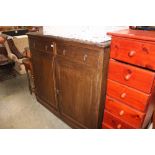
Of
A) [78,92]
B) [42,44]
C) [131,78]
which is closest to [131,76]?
[131,78]

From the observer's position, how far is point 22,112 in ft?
6.91

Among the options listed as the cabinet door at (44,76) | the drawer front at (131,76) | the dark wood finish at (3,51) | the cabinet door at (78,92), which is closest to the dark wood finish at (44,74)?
the cabinet door at (44,76)

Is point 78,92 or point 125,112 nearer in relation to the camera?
point 125,112

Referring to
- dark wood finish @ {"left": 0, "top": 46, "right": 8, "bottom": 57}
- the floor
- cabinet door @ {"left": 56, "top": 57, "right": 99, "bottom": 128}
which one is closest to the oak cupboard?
cabinet door @ {"left": 56, "top": 57, "right": 99, "bottom": 128}

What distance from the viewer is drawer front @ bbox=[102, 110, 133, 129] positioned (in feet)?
4.06

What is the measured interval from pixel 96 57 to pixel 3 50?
2913 mm

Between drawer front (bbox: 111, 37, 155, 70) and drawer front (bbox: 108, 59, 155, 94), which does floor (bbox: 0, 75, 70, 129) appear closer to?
drawer front (bbox: 108, 59, 155, 94)

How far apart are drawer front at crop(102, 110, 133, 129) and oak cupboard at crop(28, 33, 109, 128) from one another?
65mm

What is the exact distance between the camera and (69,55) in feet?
4.47

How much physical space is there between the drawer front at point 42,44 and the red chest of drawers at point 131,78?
69cm

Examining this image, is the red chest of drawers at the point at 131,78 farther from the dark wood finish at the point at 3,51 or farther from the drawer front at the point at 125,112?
the dark wood finish at the point at 3,51

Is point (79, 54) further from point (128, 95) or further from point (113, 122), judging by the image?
point (113, 122)

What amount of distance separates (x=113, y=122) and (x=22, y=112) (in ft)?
4.40
